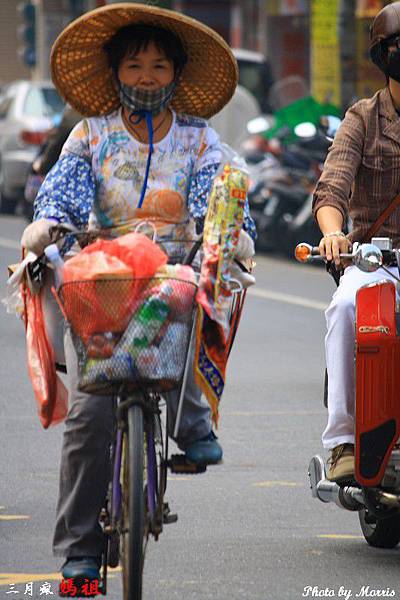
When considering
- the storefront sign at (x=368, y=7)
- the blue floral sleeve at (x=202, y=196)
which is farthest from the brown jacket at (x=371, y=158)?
the storefront sign at (x=368, y=7)

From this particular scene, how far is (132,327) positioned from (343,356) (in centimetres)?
121

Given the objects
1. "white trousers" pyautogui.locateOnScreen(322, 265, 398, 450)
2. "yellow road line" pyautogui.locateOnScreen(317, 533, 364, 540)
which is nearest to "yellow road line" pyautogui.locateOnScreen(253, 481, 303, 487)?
"yellow road line" pyautogui.locateOnScreen(317, 533, 364, 540)

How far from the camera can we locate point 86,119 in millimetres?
5633

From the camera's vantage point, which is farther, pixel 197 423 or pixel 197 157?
pixel 197 157

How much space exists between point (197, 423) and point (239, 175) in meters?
0.78

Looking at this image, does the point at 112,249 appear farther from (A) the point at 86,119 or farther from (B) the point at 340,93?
(B) the point at 340,93

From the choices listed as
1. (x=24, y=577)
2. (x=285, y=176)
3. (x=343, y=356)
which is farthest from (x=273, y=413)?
(x=285, y=176)

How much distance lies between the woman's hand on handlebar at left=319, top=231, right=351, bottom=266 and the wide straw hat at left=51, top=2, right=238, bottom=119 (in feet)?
2.14

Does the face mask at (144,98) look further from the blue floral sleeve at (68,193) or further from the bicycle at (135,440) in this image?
the bicycle at (135,440)

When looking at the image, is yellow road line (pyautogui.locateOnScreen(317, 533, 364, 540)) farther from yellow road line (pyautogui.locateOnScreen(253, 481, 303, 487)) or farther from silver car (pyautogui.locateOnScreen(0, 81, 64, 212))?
silver car (pyautogui.locateOnScreen(0, 81, 64, 212))

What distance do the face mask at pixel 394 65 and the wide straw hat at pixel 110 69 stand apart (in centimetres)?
55

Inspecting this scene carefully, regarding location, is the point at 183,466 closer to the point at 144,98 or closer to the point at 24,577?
the point at 24,577

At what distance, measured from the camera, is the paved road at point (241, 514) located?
18.8 ft

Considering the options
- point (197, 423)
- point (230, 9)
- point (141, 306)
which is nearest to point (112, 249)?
point (141, 306)
